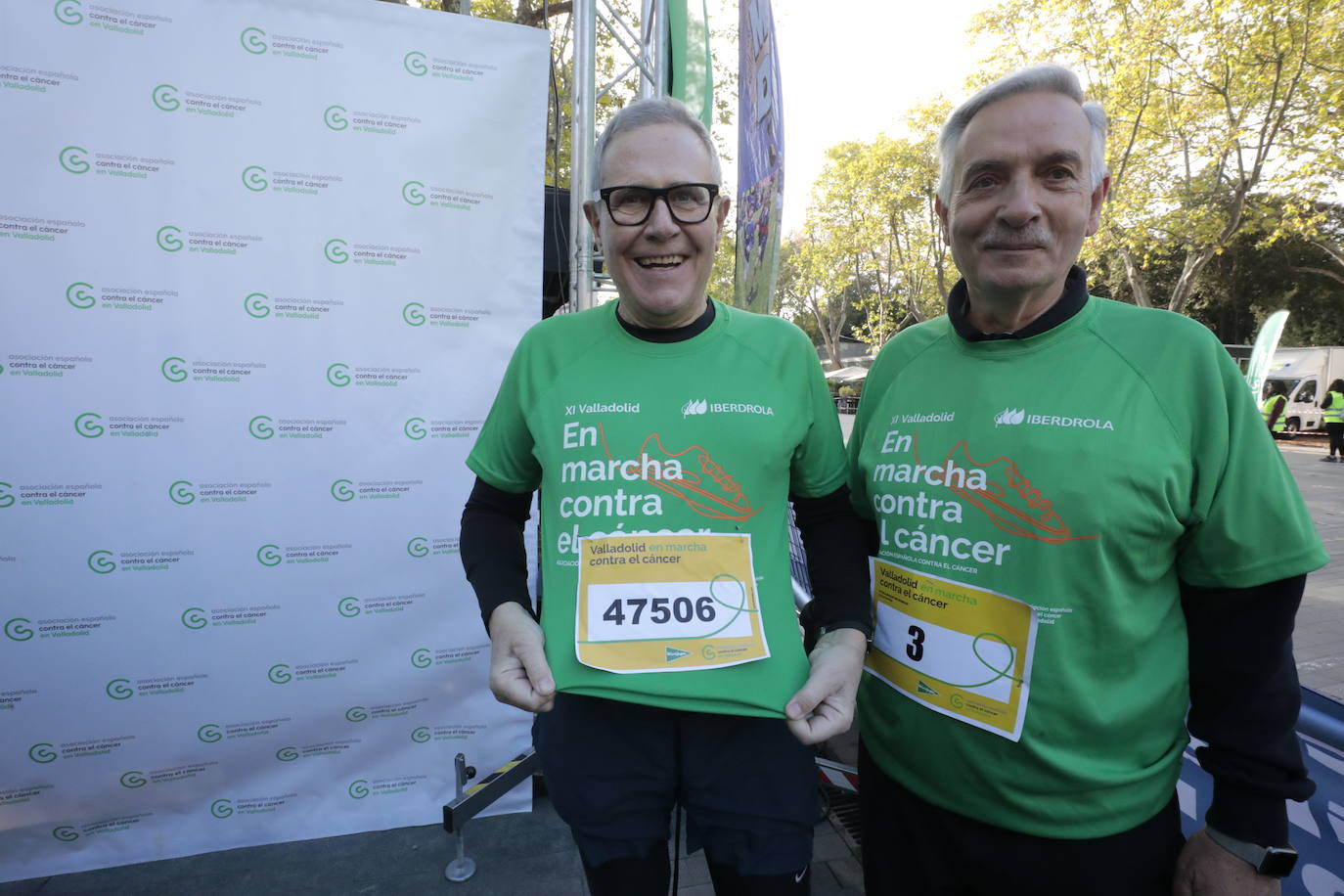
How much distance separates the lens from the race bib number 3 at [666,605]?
3.90 feet

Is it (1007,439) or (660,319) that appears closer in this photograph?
(1007,439)

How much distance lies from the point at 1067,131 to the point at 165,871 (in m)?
3.81

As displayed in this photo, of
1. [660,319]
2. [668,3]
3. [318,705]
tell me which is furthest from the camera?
[668,3]

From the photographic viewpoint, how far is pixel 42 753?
2.62 m

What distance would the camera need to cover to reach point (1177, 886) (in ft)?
3.90

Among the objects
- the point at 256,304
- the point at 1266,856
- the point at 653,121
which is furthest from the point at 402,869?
the point at 653,121

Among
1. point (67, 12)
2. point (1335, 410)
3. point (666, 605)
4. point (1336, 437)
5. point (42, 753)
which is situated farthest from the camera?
point (1336, 437)

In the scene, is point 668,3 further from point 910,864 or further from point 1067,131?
point 910,864

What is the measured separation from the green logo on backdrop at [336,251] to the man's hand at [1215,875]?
300 cm

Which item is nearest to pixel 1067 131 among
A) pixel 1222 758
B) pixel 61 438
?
pixel 1222 758

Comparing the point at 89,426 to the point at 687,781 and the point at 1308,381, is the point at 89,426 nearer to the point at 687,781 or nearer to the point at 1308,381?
the point at 687,781

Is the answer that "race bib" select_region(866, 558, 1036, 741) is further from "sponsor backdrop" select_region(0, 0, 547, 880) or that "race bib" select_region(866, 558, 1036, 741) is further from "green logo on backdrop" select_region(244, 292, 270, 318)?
"green logo on backdrop" select_region(244, 292, 270, 318)

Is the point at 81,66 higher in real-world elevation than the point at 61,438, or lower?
higher

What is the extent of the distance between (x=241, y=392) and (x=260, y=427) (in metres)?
0.15
